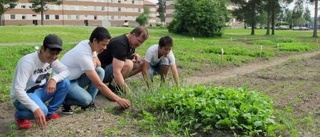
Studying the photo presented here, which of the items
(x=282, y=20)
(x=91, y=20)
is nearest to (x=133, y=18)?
(x=91, y=20)

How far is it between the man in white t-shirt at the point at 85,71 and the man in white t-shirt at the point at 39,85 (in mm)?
226

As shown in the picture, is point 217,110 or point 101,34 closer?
point 217,110

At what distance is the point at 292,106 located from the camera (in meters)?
5.21

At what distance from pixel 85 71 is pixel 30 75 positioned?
655 mm

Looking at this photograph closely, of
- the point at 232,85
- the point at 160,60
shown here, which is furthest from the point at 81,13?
the point at 160,60

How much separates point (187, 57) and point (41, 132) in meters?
7.69

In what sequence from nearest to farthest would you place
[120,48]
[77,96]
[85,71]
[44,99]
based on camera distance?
[44,99] → [85,71] → [77,96] → [120,48]

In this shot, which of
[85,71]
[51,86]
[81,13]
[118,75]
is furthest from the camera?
[81,13]

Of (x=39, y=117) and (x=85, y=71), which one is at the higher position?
(x=85, y=71)

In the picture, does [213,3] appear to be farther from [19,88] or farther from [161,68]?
[19,88]

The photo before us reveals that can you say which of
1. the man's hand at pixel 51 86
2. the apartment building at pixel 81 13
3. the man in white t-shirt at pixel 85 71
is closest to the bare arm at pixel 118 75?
the man in white t-shirt at pixel 85 71

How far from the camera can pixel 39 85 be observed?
4.08 meters

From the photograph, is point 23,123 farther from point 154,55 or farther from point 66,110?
point 154,55

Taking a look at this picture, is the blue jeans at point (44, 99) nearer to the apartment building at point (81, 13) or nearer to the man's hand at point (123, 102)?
the man's hand at point (123, 102)
